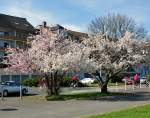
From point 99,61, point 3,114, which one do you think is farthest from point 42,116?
Result: point 99,61

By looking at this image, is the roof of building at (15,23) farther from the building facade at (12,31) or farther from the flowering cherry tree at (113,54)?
the flowering cherry tree at (113,54)

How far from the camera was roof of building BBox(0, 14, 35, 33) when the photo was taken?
3520 inches

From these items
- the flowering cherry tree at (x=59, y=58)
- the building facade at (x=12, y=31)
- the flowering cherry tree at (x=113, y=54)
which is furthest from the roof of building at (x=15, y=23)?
the flowering cherry tree at (x=59, y=58)

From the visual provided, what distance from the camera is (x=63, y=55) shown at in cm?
3238

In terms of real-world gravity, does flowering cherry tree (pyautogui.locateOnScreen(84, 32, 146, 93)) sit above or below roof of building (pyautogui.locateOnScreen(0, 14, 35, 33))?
below

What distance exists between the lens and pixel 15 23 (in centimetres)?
9269

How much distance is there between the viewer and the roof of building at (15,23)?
293ft

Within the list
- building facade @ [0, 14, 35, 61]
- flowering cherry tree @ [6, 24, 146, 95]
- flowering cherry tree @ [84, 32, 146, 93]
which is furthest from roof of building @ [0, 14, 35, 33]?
flowering cherry tree @ [6, 24, 146, 95]

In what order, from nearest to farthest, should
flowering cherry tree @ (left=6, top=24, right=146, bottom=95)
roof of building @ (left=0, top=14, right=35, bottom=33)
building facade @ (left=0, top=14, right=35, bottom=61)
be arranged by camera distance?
1. flowering cherry tree @ (left=6, top=24, right=146, bottom=95)
2. building facade @ (left=0, top=14, right=35, bottom=61)
3. roof of building @ (left=0, top=14, right=35, bottom=33)

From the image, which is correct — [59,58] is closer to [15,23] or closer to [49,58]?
[49,58]

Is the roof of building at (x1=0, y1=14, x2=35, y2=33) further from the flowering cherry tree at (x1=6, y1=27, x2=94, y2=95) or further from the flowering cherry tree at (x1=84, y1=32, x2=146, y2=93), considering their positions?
the flowering cherry tree at (x1=6, y1=27, x2=94, y2=95)

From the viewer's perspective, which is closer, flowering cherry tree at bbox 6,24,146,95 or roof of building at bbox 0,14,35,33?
flowering cherry tree at bbox 6,24,146,95

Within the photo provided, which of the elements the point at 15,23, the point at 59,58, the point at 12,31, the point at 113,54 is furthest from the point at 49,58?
the point at 15,23

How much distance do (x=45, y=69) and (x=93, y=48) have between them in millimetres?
8562
